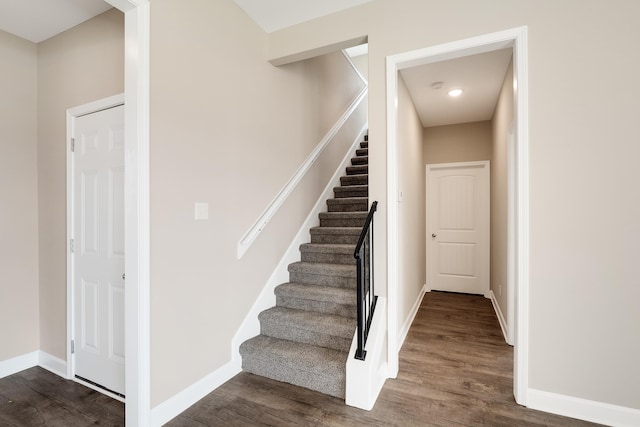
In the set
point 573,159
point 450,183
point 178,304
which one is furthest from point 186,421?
point 450,183

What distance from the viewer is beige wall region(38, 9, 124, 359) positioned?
2289 millimetres

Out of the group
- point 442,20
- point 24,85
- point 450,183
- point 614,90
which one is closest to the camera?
point 614,90

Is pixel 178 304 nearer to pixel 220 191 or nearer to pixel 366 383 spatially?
pixel 220 191

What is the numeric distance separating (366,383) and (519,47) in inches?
90.7

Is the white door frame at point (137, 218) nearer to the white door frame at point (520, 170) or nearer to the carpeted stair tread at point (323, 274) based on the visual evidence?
the carpeted stair tread at point (323, 274)

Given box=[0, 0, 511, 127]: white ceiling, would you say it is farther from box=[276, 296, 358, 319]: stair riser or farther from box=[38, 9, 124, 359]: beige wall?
box=[276, 296, 358, 319]: stair riser

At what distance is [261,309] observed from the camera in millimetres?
2695

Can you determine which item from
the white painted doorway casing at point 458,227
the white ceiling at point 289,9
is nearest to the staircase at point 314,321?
the white ceiling at point 289,9

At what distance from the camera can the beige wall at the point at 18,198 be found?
2449mm

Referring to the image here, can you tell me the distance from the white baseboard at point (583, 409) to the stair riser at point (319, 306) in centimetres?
126

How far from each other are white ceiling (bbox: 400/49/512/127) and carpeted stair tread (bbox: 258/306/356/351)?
2.30 meters

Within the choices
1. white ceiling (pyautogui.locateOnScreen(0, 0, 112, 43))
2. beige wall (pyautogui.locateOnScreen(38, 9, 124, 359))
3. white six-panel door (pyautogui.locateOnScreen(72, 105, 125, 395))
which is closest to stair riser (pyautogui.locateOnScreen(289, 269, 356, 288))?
white six-panel door (pyautogui.locateOnScreen(72, 105, 125, 395))

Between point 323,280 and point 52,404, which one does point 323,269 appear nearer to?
point 323,280

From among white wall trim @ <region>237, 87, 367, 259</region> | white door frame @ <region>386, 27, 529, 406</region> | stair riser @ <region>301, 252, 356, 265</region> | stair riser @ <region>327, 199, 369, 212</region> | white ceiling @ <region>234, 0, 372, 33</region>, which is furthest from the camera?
stair riser @ <region>327, 199, 369, 212</region>
